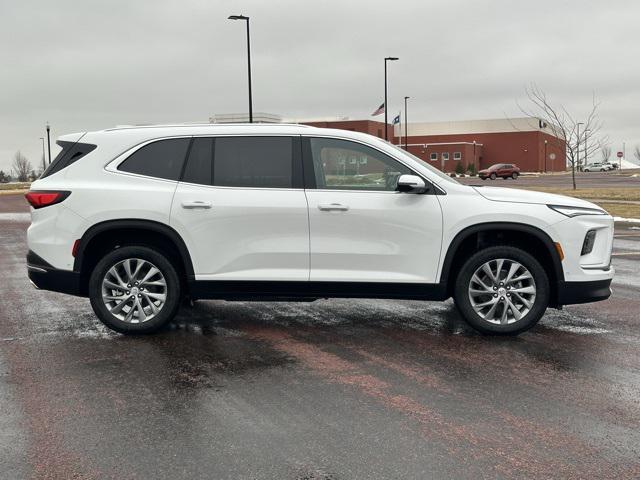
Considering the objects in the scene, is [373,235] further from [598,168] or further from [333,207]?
[598,168]

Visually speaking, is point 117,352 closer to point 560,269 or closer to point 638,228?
point 560,269

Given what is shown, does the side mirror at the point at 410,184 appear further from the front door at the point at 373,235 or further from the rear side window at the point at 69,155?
the rear side window at the point at 69,155

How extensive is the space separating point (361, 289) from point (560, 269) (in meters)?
1.85

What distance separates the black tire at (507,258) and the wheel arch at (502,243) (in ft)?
0.41

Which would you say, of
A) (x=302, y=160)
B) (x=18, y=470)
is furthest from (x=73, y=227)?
(x=18, y=470)

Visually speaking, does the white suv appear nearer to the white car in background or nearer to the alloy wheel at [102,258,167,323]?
the alloy wheel at [102,258,167,323]

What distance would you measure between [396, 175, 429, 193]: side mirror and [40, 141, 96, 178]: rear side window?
3021mm

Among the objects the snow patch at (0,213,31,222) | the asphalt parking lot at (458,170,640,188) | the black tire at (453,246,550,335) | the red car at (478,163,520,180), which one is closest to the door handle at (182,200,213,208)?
the black tire at (453,246,550,335)

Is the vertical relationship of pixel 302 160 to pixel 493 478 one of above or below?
above

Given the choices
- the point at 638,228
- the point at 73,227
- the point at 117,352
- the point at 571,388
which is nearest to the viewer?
the point at 571,388

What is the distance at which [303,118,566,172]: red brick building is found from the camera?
301 feet

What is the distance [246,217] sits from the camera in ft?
20.7

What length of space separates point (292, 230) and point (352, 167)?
862mm

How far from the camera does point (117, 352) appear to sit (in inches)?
237
